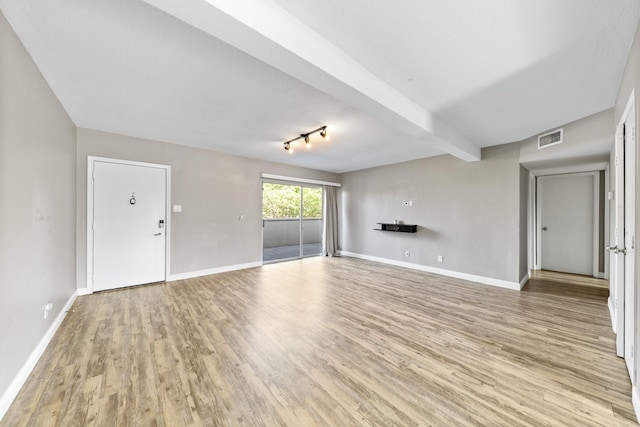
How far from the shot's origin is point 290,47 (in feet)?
5.00

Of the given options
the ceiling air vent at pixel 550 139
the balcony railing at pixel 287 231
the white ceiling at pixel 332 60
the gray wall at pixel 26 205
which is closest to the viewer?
the white ceiling at pixel 332 60

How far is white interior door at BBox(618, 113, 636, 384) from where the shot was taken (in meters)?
1.77

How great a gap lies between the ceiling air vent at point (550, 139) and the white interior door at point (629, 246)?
154 cm

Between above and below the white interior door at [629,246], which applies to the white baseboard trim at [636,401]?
below

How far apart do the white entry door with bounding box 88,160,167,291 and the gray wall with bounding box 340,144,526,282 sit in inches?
184

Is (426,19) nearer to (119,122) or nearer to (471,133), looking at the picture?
(471,133)

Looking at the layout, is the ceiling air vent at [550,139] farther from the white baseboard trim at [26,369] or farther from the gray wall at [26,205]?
the white baseboard trim at [26,369]

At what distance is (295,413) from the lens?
1.54m

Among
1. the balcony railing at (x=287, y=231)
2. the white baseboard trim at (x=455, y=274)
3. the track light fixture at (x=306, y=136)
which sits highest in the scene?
the track light fixture at (x=306, y=136)

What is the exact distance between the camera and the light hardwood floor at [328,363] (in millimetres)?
1542

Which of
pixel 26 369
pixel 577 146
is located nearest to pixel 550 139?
pixel 577 146

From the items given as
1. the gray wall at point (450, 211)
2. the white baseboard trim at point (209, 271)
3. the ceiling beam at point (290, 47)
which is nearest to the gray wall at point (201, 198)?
the white baseboard trim at point (209, 271)

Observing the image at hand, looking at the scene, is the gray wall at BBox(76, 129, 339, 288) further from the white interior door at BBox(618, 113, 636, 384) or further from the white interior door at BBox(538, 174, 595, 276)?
the white interior door at BBox(538, 174, 595, 276)

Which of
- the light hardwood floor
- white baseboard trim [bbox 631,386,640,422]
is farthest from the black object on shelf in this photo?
white baseboard trim [bbox 631,386,640,422]
